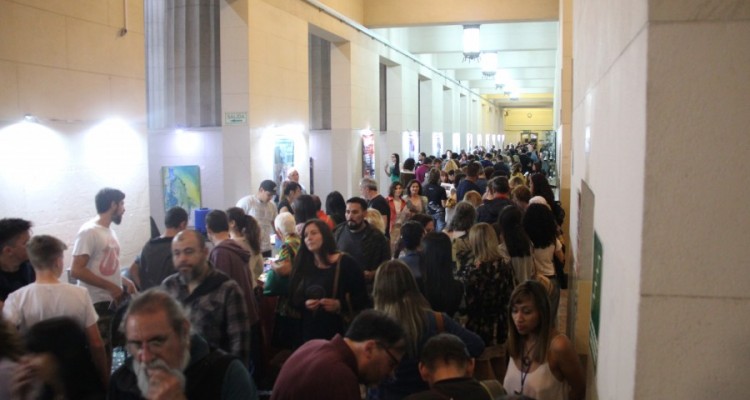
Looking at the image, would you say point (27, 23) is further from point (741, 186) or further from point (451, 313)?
point (741, 186)

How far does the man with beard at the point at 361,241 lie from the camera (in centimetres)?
605

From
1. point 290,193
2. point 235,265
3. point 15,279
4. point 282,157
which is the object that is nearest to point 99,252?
point 15,279

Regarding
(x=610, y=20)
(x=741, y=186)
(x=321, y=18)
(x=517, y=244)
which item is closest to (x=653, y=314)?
(x=741, y=186)

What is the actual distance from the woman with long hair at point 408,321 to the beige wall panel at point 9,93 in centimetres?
422

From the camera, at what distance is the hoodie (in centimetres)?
493

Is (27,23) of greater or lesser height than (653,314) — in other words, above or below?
above

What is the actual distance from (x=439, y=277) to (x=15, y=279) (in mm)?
2954

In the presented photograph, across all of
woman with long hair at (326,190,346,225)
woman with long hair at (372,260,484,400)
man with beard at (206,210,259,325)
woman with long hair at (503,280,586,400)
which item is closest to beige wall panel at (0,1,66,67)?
man with beard at (206,210,259,325)

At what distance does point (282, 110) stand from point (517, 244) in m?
6.61

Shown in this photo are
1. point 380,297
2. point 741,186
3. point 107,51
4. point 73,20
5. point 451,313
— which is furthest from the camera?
point 107,51

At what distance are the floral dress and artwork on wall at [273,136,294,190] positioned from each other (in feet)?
22.1

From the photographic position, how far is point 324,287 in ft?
15.6

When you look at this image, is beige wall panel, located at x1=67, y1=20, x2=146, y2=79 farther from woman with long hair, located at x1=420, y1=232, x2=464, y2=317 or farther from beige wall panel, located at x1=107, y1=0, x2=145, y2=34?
woman with long hair, located at x1=420, y1=232, x2=464, y2=317

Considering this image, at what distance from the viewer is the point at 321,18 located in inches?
520
